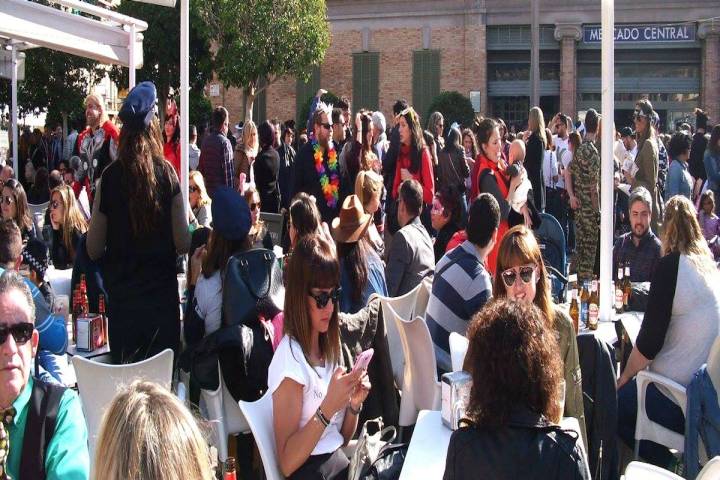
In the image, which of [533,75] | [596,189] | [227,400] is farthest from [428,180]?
[533,75]

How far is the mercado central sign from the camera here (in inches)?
1242

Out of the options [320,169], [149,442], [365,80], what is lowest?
[149,442]

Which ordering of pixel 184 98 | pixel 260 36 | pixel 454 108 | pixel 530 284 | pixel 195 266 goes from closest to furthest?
pixel 530 284 → pixel 195 266 → pixel 184 98 → pixel 260 36 → pixel 454 108

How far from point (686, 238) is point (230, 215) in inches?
94.7

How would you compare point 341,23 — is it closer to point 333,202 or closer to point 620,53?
point 620,53

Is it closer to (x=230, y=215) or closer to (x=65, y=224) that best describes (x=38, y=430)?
(x=230, y=215)

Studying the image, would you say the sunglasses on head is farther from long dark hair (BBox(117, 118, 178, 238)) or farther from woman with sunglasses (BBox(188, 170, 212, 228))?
woman with sunglasses (BBox(188, 170, 212, 228))

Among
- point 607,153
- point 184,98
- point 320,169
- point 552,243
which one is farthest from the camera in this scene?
point 320,169

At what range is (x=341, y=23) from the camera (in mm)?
34438

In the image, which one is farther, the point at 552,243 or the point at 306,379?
the point at 552,243

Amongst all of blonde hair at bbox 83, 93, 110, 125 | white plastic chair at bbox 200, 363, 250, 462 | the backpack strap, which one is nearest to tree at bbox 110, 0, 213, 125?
blonde hair at bbox 83, 93, 110, 125

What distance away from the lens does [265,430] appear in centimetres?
371

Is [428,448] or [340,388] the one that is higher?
[340,388]

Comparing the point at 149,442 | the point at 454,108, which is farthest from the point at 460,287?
the point at 454,108
